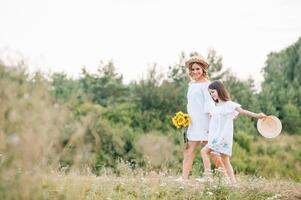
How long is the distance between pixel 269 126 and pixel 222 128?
0.65 meters

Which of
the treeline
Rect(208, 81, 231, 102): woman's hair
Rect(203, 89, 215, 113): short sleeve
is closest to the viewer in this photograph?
Rect(208, 81, 231, 102): woman's hair

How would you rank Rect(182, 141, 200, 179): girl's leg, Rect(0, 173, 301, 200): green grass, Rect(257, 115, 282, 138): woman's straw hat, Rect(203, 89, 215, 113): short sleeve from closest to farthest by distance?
Rect(0, 173, 301, 200): green grass < Rect(257, 115, 282, 138): woman's straw hat < Rect(203, 89, 215, 113): short sleeve < Rect(182, 141, 200, 179): girl's leg

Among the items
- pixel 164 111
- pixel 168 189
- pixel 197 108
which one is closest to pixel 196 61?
pixel 197 108

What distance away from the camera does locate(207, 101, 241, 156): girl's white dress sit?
7.88 m

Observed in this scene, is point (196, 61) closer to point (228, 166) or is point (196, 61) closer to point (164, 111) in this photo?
point (228, 166)

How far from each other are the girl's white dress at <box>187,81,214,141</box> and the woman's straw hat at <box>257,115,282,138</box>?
761 mm

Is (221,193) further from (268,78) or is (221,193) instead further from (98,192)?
(268,78)

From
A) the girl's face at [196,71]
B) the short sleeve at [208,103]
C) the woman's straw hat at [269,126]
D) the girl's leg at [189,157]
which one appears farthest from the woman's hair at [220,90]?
the girl's leg at [189,157]

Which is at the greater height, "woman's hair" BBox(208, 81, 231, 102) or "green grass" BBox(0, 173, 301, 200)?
"woman's hair" BBox(208, 81, 231, 102)

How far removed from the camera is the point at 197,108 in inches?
324

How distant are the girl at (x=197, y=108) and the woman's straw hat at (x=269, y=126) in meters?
0.75

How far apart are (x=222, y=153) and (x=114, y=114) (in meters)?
22.0

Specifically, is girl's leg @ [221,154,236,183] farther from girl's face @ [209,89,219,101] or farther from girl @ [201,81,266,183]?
girl's face @ [209,89,219,101]

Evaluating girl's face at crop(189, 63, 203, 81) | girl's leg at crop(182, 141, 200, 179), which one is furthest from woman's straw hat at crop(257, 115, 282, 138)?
girl's face at crop(189, 63, 203, 81)
